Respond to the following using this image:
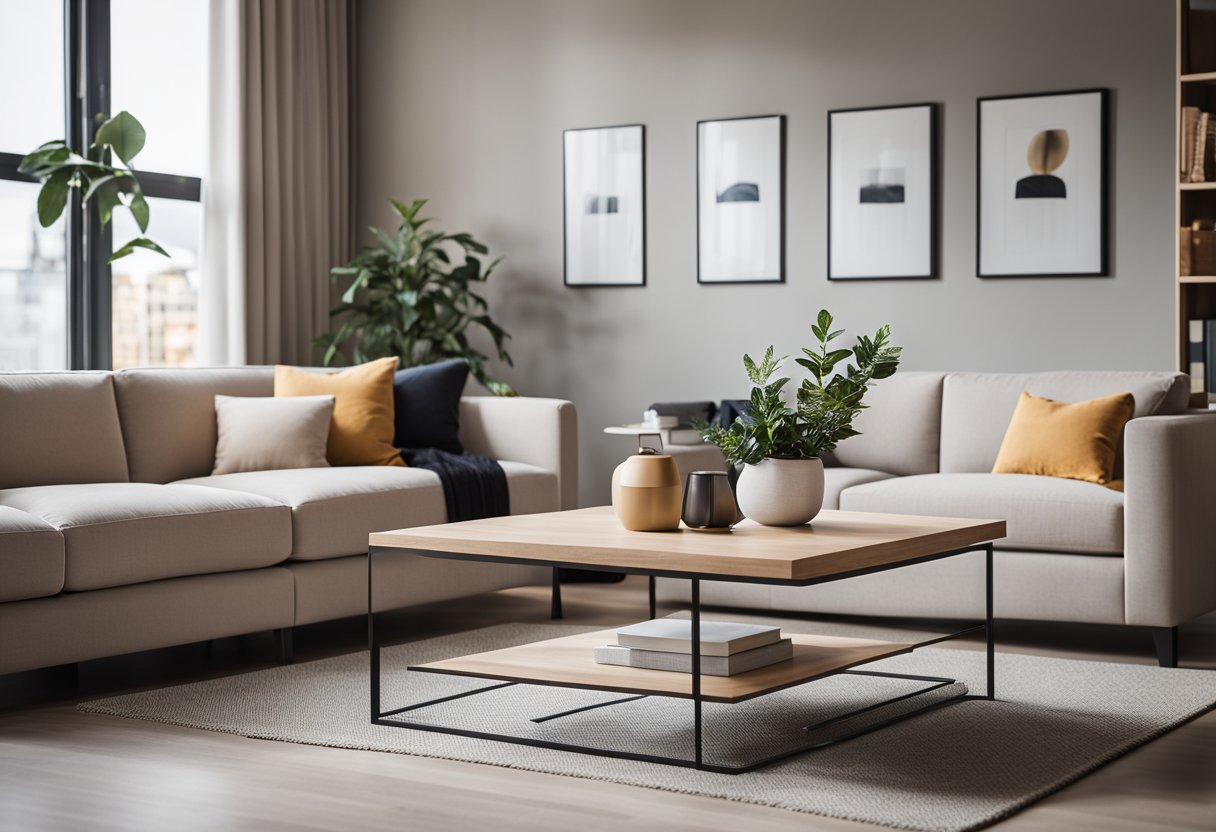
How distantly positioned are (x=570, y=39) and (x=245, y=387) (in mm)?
2197

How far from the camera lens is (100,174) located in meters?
5.41

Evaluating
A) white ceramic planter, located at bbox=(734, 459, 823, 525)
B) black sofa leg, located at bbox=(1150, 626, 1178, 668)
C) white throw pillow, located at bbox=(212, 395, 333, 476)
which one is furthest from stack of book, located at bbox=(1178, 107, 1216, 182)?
white throw pillow, located at bbox=(212, 395, 333, 476)

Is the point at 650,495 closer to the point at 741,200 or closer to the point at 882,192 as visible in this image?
the point at 882,192

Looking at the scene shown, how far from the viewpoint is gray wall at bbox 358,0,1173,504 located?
5.09 meters

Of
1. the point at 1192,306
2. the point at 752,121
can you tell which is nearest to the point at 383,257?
the point at 752,121

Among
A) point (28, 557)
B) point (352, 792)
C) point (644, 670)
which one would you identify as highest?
point (28, 557)

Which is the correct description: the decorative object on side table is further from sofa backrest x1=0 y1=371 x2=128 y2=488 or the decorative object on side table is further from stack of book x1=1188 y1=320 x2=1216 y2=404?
stack of book x1=1188 y1=320 x2=1216 y2=404

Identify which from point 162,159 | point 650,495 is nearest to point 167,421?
point 162,159

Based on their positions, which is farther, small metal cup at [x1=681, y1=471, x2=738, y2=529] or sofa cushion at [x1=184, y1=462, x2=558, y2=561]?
sofa cushion at [x1=184, y1=462, x2=558, y2=561]

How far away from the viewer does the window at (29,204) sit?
208 inches

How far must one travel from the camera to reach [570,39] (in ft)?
20.1

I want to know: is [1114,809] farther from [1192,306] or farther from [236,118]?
[236,118]

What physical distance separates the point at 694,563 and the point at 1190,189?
2.79 metres

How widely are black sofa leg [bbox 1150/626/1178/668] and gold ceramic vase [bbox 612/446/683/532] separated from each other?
1496 millimetres
